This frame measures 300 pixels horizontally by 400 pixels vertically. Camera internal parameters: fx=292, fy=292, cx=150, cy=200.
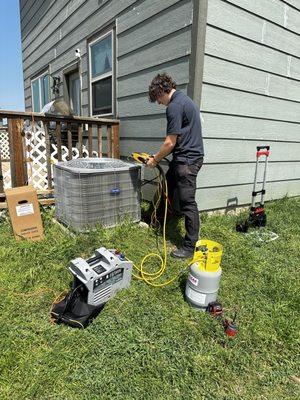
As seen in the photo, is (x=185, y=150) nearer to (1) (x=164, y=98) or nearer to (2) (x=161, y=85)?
(1) (x=164, y=98)

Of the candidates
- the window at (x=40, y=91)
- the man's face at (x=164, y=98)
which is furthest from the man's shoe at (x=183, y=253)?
the window at (x=40, y=91)

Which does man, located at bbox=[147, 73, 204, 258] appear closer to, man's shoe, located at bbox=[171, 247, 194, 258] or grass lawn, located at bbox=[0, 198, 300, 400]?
man's shoe, located at bbox=[171, 247, 194, 258]

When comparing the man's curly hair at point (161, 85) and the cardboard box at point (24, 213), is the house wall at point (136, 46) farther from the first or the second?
the cardboard box at point (24, 213)

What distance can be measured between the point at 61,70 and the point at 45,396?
22.0 ft

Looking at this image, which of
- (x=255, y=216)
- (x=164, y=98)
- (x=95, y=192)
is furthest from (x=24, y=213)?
(x=255, y=216)

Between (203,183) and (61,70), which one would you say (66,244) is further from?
(61,70)

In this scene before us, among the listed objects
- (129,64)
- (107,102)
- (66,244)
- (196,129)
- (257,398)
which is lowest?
(257,398)

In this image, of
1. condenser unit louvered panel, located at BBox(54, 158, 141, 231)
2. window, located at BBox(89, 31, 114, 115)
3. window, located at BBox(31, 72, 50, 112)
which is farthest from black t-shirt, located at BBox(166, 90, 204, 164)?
window, located at BBox(31, 72, 50, 112)

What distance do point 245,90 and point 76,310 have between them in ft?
11.1

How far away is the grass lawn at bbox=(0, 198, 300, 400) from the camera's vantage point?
1578mm

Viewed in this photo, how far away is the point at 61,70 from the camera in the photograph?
6691mm

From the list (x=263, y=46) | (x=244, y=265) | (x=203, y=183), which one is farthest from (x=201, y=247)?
(x=263, y=46)

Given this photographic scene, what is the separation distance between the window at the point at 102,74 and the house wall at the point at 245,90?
1935mm

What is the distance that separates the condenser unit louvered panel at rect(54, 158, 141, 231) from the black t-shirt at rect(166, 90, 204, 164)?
0.77m
